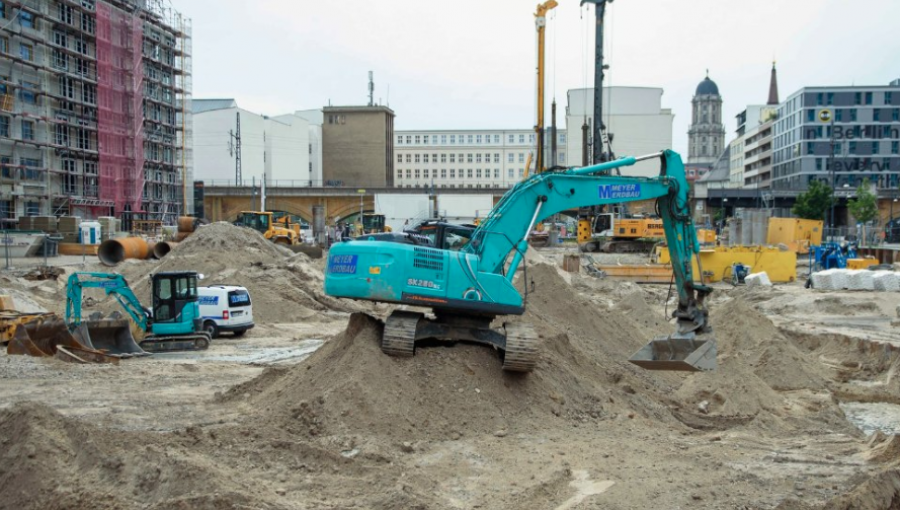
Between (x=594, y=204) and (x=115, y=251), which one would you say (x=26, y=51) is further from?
(x=594, y=204)

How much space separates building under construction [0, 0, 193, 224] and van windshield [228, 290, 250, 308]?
2951 cm

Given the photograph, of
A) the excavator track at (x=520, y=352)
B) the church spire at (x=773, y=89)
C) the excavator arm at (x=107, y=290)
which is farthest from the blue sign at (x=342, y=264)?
the church spire at (x=773, y=89)

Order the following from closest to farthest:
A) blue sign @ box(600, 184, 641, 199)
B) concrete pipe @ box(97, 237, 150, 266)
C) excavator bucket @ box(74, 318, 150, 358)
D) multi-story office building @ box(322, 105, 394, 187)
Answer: blue sign @ box(600, 184, 641, 199) → excavator bucket @ box(74, 318, 150, 358) → concrete pipe @ box(97, 237, 150, 266) → multi-story office building @ box(322, 105, 394, 187)

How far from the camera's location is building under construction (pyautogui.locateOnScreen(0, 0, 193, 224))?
1734 inches

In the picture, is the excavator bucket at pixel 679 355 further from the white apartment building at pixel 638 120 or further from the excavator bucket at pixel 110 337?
the white apartment building at pixel 638 120

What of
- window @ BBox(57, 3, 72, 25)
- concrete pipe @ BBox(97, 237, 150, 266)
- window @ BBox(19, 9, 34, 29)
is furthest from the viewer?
window @ BBox(57, 3, 72, 25)

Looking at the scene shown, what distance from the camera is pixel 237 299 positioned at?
2034 cm

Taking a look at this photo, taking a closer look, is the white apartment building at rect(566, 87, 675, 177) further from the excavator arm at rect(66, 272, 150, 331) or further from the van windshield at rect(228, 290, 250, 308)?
the excavator arm at rect(66, 272, 150, 331)

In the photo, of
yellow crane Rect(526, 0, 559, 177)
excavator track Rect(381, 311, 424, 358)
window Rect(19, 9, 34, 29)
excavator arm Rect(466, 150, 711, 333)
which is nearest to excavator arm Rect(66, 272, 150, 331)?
excavator track Rect(381, 311, 424, 358)

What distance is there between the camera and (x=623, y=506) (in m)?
7.01

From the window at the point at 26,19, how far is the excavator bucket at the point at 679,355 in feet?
144

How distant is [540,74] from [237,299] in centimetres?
2175

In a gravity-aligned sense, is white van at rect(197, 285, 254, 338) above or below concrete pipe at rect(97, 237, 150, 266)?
below

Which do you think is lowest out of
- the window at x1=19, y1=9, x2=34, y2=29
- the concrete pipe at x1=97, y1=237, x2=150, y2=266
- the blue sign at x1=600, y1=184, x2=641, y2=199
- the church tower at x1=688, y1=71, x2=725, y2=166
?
the concrete pipe at x1=97, y1=237, x2=150, y2=266
